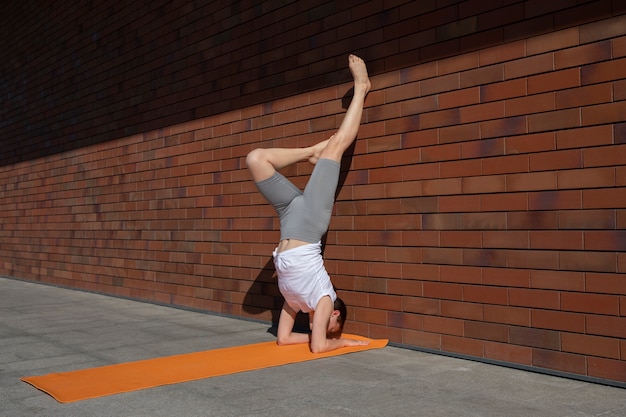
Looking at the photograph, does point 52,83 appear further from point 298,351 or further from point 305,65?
point 298,351

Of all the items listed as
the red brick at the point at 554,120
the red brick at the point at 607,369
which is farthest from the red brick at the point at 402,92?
the red brick at the point at 607,369

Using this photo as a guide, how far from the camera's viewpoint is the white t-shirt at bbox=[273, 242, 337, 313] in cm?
515

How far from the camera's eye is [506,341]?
452 centimetres

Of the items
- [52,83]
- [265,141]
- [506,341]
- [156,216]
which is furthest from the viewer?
[52,83]

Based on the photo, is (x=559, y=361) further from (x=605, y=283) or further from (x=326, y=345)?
(x=326, y=345)

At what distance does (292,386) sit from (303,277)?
4.12 feet

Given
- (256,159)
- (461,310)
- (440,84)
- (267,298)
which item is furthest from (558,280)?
(267,298)

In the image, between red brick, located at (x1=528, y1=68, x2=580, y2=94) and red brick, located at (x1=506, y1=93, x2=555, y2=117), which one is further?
→ red brick, located at (x1=506, y1=93, x2=555, y2=117)

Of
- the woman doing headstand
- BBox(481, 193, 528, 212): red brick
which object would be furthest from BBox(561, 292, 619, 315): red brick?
the woman doing headstand

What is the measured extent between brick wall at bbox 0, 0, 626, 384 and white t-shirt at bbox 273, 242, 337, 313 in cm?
51

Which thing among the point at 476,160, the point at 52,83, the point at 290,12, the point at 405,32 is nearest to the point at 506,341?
the point at 476,160

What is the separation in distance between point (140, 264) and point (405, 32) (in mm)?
4741

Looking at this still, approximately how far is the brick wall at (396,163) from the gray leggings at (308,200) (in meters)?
0.37

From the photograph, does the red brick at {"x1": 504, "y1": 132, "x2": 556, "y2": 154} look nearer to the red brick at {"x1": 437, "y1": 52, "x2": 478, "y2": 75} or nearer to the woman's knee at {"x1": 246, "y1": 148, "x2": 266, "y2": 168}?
the red brick at {"x1": 437, "y1": 52, "x2": 478, "y2": 75}
